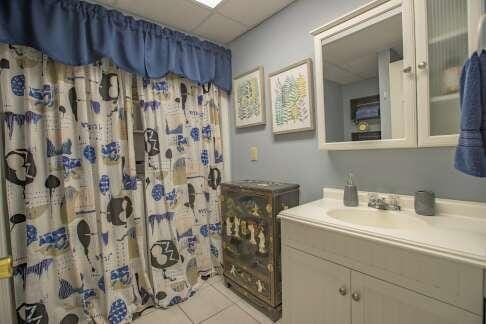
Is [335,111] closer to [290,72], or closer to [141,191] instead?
[290,72]

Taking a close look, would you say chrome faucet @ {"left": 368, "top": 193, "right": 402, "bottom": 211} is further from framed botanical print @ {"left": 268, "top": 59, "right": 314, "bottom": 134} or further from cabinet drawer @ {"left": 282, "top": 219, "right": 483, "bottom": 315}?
framed botanical print @ {"left": 268, "top": 59, "right": 314, "bottom": 134}

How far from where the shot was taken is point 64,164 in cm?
141

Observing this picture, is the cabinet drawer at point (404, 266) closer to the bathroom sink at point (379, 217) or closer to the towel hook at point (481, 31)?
the bathroom sink at point (379, 217)

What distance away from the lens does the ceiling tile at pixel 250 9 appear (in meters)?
1.65

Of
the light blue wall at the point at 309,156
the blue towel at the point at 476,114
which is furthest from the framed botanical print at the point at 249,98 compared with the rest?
the blue towel at the point at 476,114

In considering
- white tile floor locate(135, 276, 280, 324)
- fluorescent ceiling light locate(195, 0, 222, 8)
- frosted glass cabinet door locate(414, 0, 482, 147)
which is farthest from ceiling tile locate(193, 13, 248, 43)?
white tile floor locate(135, 276, 280, 324)

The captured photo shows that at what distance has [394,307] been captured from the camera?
2.81 feet

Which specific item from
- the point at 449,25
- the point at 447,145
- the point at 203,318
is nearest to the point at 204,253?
the point at 203,318

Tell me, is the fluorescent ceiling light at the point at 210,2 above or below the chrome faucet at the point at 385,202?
above

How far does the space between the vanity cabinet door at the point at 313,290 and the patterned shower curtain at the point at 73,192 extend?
3.45ft

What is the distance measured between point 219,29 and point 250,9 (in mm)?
369

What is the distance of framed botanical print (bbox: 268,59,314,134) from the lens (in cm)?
158

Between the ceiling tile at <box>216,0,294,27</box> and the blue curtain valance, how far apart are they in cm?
40

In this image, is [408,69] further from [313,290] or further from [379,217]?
[313,290]
